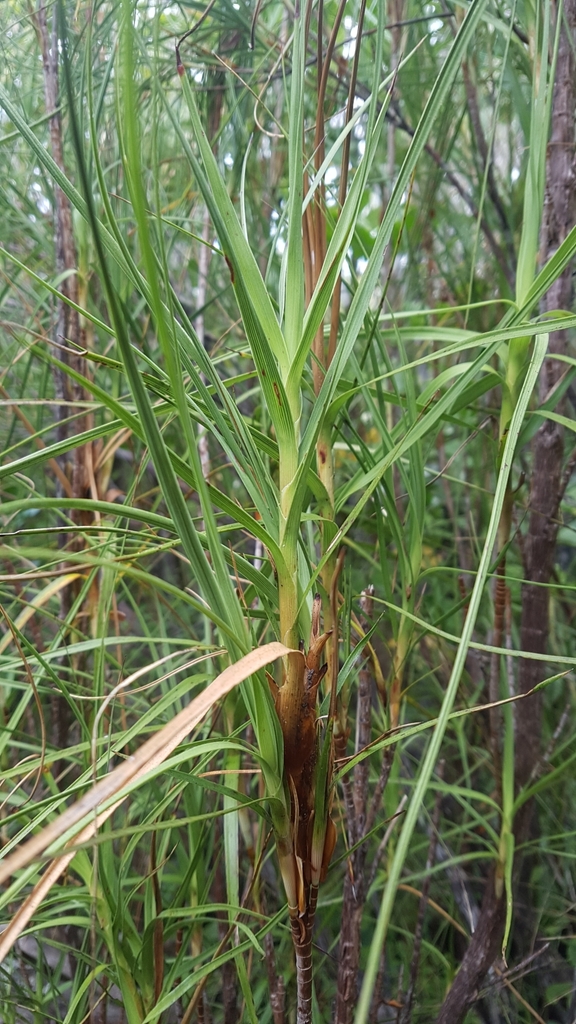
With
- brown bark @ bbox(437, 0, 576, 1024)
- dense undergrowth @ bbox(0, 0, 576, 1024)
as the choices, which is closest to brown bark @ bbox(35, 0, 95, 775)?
dense undergrowth @ bbox(0, 0, 576, 1024)

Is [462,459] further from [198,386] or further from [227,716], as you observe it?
[198,386]

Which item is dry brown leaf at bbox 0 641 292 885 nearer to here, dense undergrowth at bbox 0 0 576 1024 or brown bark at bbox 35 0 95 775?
dense undergrowth at bbox 0 0 576 1024

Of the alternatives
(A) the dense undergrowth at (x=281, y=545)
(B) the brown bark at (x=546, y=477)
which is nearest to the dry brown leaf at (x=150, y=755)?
(A) the dense undergrowth at (x=281, y=545)

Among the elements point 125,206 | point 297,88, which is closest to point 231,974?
point 297,88

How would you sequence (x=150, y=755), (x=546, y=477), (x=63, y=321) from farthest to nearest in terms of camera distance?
(x=63, y=321) → (x=546, y=477) → (x=150, y=755)

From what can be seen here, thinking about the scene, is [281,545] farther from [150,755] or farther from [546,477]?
[546,477]

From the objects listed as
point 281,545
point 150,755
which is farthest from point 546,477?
point 150,755

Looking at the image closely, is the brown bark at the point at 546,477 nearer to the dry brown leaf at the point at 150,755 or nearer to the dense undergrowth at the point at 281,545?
the dense undergrowth at the point at 281,545
